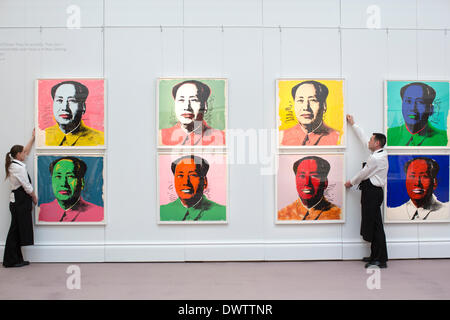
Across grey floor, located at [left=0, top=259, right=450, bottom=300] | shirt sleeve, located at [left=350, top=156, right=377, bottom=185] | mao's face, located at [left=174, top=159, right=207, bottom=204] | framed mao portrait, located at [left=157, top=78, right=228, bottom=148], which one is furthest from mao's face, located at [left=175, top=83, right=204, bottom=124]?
shirt sleeve, located at [left=350, top=156, right=377, bottom=185]

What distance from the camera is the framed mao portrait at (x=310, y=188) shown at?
18.8 feet

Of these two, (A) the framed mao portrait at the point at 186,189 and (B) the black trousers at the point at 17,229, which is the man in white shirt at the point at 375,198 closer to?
(A) the framed mao portrait at the point at 186,189

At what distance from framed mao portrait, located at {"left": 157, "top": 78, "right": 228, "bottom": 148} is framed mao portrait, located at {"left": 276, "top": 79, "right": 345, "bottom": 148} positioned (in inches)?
37.5

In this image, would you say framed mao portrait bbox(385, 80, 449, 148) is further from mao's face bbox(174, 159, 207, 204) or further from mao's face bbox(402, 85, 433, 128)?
mao's face bbox(174, 159, 207, 204)

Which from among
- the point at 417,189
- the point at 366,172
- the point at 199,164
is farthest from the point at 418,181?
the point at 199,164

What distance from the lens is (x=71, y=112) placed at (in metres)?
5.70

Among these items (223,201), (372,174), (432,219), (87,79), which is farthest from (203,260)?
(432,219)

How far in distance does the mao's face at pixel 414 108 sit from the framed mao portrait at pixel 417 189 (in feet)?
1.82

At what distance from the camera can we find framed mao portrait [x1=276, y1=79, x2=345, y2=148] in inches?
226

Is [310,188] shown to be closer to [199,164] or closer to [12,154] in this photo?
[199,164]
